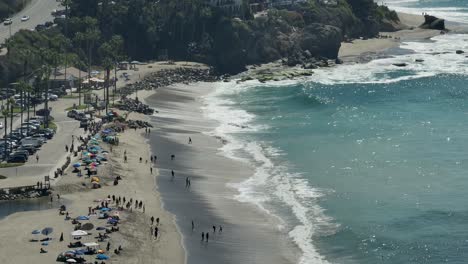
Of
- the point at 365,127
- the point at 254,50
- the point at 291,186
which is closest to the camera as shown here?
the point at 291,186

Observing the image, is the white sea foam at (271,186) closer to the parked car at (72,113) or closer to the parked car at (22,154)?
the parked car at (72,113)

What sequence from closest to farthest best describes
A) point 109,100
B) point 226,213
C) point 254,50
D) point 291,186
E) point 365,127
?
1. point 226,213
2. point 291,186
3. point 365,127
4. point 109,100
5. point 254,50

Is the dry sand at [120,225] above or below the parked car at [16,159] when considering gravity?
below

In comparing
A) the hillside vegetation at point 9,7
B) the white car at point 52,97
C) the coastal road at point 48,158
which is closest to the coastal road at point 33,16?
the hillside vegetation at point 9,7

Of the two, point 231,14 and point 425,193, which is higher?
point 231,14

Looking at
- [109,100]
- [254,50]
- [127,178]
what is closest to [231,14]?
[254,50]

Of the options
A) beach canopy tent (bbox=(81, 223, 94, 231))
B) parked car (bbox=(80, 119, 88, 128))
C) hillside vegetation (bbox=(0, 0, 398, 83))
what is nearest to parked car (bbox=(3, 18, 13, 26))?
hillside vegetation (bbox=(0, 0, 398, 83))

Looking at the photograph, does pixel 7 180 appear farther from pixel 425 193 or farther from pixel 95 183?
pixel 425 193
